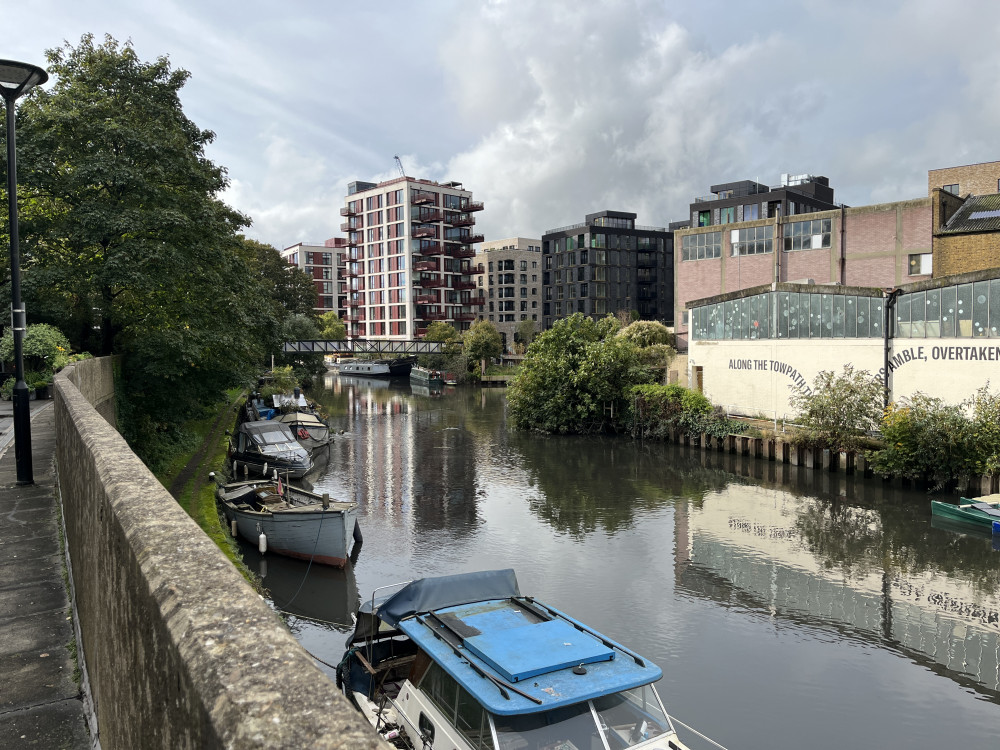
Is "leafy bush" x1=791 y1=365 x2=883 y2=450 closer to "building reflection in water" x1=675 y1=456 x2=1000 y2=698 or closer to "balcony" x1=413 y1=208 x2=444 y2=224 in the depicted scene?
"building reflection in water" x1=675 y1=456 x2=1000 y2=698

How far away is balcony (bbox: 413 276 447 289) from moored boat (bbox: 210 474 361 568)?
8795 centimetres

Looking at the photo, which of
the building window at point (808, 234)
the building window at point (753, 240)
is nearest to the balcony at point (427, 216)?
the building window at point (753, 240)

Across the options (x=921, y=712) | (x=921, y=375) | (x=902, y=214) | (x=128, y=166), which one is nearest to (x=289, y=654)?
(x=921, y=712)

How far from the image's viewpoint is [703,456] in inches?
1565

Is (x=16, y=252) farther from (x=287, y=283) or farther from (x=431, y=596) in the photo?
(x=287, y=283)

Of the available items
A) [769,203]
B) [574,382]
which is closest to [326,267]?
[769,203]

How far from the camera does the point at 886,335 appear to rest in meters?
34.5

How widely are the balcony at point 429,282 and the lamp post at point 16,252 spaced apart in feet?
321

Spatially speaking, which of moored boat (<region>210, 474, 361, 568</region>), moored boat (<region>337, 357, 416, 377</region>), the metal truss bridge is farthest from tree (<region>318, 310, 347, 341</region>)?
moored boat (<region>210, 474, 361, 568</region>)

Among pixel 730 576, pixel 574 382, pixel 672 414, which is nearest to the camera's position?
pixel 730 576

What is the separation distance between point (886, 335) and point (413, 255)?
8346 centimetres

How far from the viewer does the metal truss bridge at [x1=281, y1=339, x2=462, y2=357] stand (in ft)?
262

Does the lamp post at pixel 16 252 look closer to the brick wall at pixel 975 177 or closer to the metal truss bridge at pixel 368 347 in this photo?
the metal truss bridge at pixel 368 347

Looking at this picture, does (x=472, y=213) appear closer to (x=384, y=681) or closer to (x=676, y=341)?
(x=676, y=341)
